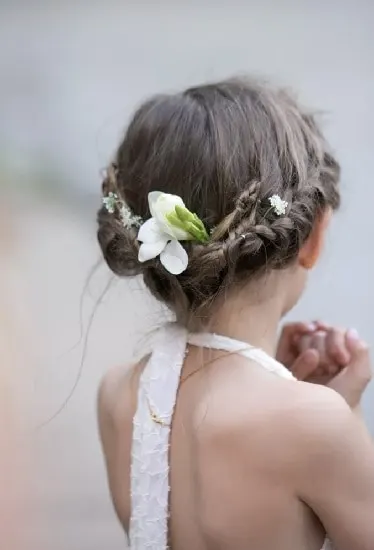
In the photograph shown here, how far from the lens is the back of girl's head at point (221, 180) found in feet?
2.60

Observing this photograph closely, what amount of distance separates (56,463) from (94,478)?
0.26ft

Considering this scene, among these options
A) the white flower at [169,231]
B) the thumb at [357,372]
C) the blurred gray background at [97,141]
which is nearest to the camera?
the white flower at [169,231]

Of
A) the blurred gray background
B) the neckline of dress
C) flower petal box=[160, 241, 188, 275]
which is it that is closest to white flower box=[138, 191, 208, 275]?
flower petal box=[160, 241, 188, 275]

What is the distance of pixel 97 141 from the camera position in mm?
1680

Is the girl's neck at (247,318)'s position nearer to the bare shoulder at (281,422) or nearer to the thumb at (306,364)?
the bare shoulder at (281,422)

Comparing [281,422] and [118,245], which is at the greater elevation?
[118,245]

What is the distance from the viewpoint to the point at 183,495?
2.76 feet

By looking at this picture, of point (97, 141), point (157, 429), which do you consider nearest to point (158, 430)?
point (157, 429)

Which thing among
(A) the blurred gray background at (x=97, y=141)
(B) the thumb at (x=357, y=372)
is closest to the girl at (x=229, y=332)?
(B) the thumb at (x=357, y=372)

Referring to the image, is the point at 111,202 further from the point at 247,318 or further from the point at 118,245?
the point at 247,318

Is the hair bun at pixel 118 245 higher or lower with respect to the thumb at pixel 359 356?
higher

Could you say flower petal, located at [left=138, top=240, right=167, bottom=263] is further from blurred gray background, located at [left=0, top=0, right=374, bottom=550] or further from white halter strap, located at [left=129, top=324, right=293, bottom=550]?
blurred gray background, located at [left=0, top=0, right=374, bottom=550]

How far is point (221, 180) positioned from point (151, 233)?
9cm

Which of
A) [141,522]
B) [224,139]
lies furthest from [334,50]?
[141,522]
